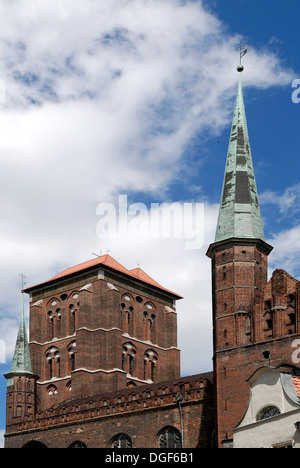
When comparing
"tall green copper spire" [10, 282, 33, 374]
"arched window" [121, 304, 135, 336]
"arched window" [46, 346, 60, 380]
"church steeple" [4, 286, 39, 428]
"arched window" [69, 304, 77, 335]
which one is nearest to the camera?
"church steeple" [4, 286, 39, 428]

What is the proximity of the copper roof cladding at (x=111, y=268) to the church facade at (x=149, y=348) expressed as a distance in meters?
0.20

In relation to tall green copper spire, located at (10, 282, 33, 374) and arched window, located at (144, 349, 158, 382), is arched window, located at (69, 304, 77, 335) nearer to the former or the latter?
tall green copper spire, located at (10, 282, 33, 374)

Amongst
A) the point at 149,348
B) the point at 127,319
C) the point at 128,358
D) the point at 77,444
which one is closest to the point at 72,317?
the point at 127,319

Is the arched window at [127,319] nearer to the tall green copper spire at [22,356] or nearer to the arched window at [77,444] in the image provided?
the tall green copper spire at [22,356]

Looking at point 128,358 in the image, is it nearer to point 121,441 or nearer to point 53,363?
point 53,363

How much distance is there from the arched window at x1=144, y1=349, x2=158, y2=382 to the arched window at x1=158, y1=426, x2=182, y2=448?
23264 mm

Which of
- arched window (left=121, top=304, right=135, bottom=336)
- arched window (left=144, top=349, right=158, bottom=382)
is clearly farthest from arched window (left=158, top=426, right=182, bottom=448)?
arched window (left=144, top=349, right=158, bottom=382)

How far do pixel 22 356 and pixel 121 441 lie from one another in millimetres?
19516

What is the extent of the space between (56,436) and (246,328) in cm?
1971

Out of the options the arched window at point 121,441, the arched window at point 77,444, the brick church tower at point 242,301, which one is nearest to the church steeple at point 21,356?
the arched window at point 77,444

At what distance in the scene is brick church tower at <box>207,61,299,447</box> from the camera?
1566 inches

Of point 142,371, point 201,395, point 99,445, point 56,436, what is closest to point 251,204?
point 201,395

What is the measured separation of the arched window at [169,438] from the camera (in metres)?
47.6

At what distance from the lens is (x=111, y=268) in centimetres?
7106
